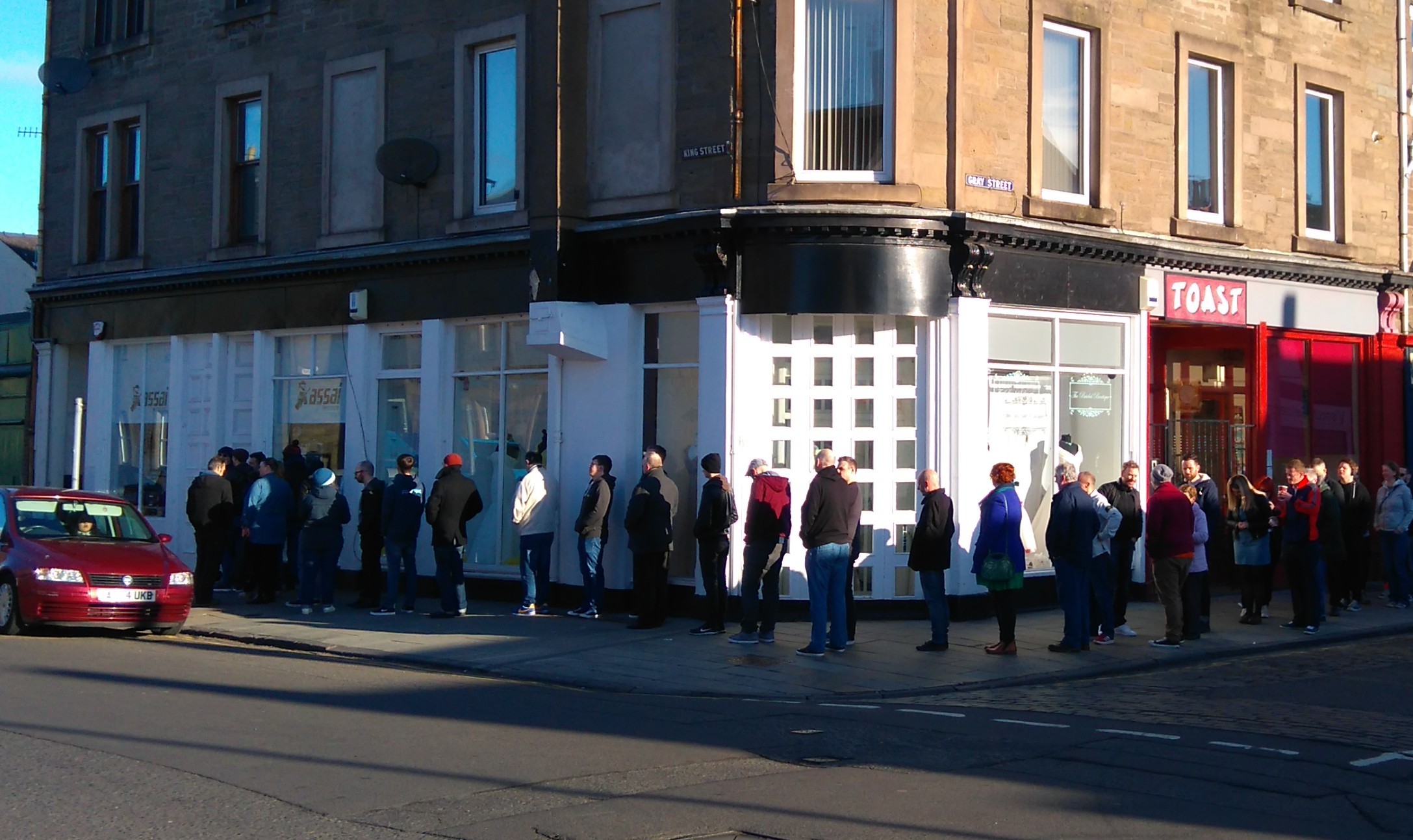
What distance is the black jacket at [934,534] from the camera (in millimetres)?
14125

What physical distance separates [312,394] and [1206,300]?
12.5 m

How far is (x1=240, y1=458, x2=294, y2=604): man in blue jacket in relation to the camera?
1792 centimetres

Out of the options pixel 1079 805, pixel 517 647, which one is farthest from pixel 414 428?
pixel 1079 805

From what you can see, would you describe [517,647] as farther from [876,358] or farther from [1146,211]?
[1146,211]

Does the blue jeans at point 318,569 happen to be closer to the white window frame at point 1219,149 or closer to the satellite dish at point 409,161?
the satellite dish at point 409,161

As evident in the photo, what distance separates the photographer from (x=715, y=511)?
1495 centimetres

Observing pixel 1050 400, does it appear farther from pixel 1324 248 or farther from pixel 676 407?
pixel 1324 248

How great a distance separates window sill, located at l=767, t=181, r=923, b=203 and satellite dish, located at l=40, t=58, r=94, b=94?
14.3 m

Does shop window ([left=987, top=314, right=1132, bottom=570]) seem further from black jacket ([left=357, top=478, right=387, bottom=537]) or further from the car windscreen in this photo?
the car windscreen

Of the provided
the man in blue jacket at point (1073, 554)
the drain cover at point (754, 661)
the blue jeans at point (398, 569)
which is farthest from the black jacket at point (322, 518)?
the man in blue jacket at point (1073, 554)

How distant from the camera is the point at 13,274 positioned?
124ft

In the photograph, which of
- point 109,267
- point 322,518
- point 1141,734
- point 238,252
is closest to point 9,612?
point 322,518

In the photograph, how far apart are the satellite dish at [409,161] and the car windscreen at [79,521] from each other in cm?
565

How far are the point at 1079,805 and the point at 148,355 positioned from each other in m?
19.7
